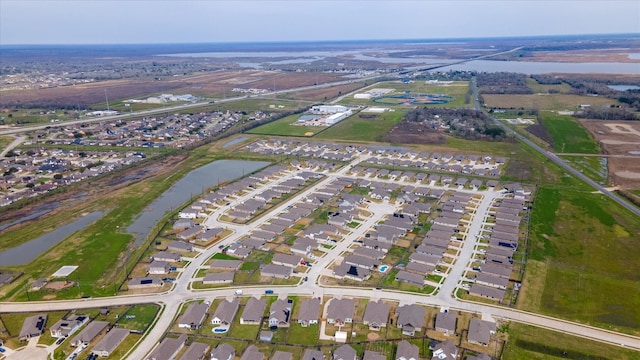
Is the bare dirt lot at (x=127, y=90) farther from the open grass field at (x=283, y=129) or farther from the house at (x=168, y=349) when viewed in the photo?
the house at (x=168, y=349)

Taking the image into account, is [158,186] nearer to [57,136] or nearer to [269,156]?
[269,156]

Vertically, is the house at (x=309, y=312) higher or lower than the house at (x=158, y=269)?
lower

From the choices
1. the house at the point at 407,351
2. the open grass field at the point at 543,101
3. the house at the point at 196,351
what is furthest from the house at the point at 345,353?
the open grass field at the point at 543,101

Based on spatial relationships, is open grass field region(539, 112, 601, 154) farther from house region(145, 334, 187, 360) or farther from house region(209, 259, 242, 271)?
house region(145, 334, 187, 360)

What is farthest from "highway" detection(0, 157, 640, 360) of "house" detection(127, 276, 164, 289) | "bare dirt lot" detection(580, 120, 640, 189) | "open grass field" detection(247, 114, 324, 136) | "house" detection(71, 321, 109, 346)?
"open grass field" detection(247, 114, 324, 136)

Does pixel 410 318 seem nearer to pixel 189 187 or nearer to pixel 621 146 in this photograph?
pixel 189 187

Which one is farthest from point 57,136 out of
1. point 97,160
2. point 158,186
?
point 158,186
